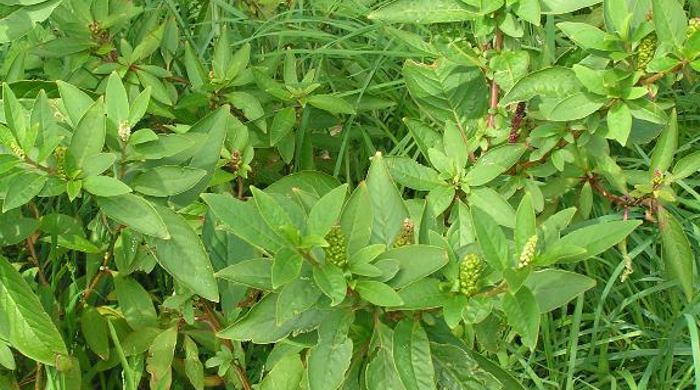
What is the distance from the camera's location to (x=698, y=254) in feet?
7.25

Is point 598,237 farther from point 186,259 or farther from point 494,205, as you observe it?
point 186,259

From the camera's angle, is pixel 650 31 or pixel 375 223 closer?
pixel 375 223

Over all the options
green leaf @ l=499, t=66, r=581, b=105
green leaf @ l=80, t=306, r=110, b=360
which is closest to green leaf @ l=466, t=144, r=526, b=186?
green leaf @ l=499, t=66, r=581, b=105

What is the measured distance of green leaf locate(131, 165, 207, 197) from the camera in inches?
63.9

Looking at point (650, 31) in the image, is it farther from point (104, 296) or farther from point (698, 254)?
point (104, 296)

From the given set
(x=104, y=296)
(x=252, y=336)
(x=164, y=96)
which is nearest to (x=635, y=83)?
(x=252, y=336)

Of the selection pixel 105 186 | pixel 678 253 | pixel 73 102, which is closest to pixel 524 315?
pixel 678 253

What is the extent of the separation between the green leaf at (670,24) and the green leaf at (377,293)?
2.30 feet

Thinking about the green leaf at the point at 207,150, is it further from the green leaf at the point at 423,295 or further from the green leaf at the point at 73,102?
the green leaf at the point at 423,295

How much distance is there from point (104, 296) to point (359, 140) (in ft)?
2.60

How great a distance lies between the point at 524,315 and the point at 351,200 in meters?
0.34

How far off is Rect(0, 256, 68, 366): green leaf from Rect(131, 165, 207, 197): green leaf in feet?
0.96

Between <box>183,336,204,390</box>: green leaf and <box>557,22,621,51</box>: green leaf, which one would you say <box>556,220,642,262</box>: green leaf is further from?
<box>183,336,204,390</box>: green leaf

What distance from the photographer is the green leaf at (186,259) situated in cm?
163
